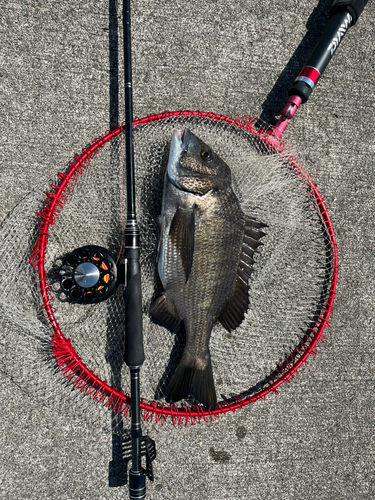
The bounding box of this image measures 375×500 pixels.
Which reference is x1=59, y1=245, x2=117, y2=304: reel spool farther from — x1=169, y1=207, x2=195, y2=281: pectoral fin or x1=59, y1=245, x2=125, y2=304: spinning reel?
x1=169, y1=207, x2=195, y2=281: pectoral fin

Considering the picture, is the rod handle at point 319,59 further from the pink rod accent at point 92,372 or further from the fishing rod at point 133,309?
the fishing rod at point 133,309

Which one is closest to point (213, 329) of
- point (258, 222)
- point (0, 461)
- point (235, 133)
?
point (258, 222)

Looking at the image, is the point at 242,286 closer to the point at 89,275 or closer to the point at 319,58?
the point at 89,275

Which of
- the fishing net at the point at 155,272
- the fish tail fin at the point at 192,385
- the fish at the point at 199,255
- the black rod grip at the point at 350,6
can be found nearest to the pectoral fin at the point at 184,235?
the fish at the point at 199,255

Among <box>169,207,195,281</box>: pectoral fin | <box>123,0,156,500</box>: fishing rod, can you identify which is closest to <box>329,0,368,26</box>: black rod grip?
<box>123,0,156,500</box>: fishing rod

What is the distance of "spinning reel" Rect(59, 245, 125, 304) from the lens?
1767 mm

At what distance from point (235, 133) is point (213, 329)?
110 cm

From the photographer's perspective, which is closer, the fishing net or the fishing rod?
the fishing rod

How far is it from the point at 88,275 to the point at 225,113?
1.25 metres

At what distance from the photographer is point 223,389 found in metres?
2.15

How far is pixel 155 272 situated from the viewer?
1.98 meters

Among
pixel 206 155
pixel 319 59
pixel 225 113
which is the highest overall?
pixel 319 59

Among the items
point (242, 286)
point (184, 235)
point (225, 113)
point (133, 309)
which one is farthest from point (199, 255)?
point (225, 113)

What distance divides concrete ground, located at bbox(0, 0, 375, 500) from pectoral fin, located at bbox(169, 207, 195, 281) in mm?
767
